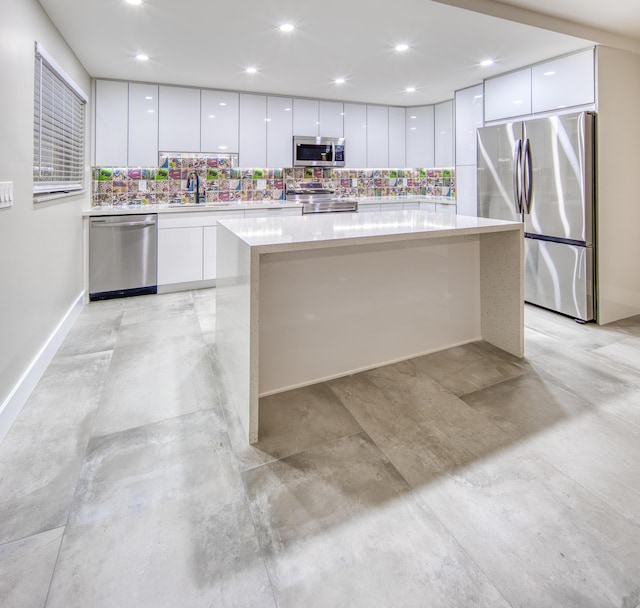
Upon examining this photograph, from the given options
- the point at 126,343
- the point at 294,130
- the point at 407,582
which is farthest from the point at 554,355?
the point at 294,130

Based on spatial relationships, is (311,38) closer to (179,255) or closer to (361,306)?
(361,306)

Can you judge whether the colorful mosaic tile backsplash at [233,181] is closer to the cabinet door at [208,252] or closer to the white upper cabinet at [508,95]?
the cabinet door at [208,252]

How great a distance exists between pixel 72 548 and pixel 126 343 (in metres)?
1.93

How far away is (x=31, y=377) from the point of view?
2314 mm

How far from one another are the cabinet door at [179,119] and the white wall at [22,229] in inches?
57.2

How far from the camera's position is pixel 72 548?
4.22 ft

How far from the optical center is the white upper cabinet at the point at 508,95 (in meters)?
3.83

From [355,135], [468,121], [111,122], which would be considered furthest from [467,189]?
[111,122]

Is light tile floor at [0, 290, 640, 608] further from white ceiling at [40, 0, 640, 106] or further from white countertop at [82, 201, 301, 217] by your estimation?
white ceiling at [40, 0, 640, 106]

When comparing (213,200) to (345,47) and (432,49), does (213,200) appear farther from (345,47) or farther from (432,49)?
(432,49)

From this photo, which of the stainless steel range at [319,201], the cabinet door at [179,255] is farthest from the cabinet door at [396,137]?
the cabinet door at [179,255]

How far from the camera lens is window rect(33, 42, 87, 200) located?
8.68 ft

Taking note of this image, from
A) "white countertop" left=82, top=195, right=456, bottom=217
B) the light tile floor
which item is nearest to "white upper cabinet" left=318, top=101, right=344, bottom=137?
"white countertop" left=82, top=195, right=456, bottom=217

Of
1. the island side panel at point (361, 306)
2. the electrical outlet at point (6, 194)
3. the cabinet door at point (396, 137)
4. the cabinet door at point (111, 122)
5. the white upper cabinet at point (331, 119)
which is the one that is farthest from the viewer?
the cabinet door at point (396, 137)
